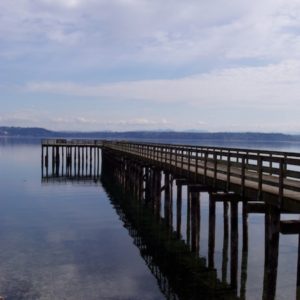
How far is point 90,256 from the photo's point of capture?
71.4 ft

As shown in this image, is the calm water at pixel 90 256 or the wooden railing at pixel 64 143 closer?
the calm water at pixel 90 256

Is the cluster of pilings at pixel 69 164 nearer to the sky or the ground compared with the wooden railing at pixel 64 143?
nearer to the ground

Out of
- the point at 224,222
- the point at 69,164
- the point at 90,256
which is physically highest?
the point at 224,222

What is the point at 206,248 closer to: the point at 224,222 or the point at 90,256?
the point at 224,222

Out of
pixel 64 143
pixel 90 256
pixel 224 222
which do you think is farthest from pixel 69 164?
pixel 224 222

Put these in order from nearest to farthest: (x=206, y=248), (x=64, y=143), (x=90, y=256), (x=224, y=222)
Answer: (x=224, y=222) → (x=90, y=256) → (x=206, y=248) → (x=64, y=143)

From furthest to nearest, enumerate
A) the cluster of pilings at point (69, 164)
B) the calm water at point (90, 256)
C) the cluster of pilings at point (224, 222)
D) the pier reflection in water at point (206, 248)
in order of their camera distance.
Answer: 1. the cluster of pilings at point (69, 164)
2. the calm water at point (90, 256)
3. the pier reflection in water at point (206, 248)
4. the cluster of pilings at point (224, 222)

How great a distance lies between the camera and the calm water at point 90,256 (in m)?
17.2

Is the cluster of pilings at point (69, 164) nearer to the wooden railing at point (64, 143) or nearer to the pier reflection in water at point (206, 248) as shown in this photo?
the wooden railing at point (64, 143)

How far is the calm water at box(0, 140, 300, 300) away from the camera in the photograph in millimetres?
17203

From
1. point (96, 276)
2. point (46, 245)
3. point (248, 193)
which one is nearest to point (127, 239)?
point (46, 245)

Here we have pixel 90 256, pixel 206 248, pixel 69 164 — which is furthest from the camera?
pixel 69 164

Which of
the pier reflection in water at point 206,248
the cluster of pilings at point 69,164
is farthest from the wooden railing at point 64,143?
the pier reflection in water at point 206,248

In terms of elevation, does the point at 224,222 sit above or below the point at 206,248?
above
